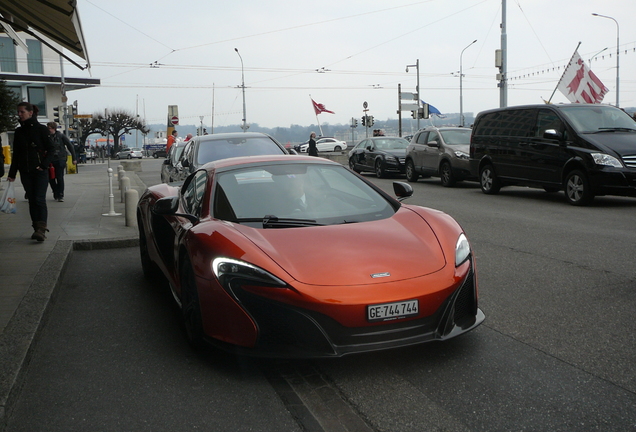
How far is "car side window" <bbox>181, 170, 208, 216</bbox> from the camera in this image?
5.22 meters

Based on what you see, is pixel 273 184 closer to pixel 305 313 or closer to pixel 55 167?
pixel 305 313

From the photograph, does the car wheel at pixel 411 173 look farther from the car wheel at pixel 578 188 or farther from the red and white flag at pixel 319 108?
the red and white flag at pixel 319 108

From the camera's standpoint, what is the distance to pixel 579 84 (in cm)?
2238

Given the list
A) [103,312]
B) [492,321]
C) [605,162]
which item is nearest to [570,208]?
[605,162]

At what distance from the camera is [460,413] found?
10.9ft

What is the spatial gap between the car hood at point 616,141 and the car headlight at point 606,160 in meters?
0.16

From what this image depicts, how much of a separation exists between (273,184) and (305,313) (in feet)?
5.24

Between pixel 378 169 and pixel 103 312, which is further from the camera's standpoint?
pixel 378 169

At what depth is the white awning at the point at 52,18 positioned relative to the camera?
823 cm

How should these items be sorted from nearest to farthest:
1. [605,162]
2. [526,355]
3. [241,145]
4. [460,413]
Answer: [460,413] → [526,355] → [241,145] → [605,162]

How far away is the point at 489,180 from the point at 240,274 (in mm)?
12641

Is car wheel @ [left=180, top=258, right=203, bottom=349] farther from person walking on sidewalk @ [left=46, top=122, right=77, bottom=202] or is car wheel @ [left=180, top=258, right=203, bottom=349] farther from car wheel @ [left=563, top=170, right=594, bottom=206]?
person walking on sidewalk @ [left=46, top=122, right=77, bottom=202]

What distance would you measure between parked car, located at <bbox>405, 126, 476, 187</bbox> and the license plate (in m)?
14.6

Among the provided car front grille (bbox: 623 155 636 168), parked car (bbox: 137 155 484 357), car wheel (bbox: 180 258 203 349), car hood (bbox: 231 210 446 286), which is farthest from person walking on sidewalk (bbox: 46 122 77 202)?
car hood (bbox: 231 210 446 286)
